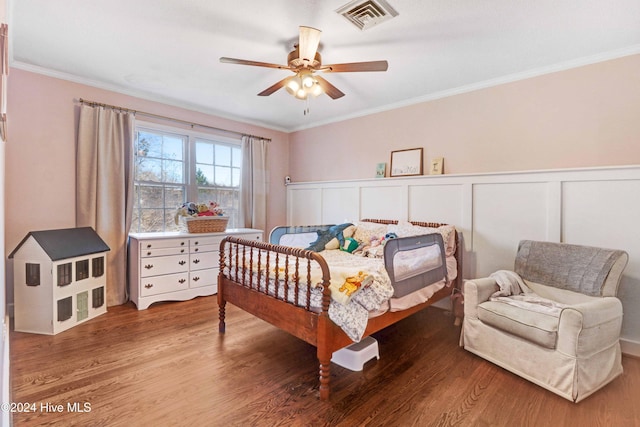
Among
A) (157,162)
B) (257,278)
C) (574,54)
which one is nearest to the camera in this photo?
(257,278)

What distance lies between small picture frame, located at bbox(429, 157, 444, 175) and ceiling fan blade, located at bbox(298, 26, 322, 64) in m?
2.00

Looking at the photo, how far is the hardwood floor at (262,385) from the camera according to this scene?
169cm

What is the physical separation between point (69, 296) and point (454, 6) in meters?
3.88

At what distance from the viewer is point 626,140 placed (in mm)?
2498

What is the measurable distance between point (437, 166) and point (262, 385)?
2848mm

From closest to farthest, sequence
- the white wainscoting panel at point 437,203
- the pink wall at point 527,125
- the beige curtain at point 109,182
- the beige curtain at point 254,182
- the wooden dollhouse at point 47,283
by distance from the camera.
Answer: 1. the pink wall at point 527,125
2. the wooden dollhouse at point 47,283
3. the beige curtain at point 109,182
4. the white wainscoting panel at point 437,203
5. the beige curtain at point 254,182

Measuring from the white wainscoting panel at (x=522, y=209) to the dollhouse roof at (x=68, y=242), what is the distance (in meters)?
Answer: 3.02

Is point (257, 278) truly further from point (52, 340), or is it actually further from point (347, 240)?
point (52, 340)

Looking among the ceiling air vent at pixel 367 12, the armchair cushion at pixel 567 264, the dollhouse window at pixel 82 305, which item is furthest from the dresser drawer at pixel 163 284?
the armchair cushion at pixel 567 264

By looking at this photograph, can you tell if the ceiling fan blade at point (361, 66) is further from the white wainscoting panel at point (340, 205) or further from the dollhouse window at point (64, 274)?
the dollhouse window at point (64, 274)

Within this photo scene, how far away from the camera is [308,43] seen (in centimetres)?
205

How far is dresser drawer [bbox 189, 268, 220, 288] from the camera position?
3627 mm

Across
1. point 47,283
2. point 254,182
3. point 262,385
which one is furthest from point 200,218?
point 262,385

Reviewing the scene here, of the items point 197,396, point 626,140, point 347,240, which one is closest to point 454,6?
point 626,140
